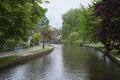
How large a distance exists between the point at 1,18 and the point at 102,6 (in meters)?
13.3

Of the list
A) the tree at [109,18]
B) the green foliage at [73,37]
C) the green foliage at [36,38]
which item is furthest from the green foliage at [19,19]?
the green foliage at [73,37]

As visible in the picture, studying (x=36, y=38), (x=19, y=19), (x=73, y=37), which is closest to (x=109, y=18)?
(x=19, y=19)

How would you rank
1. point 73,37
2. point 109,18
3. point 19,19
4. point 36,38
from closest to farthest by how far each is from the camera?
point 19,19
point 109,18
point 36,38
point 73,37

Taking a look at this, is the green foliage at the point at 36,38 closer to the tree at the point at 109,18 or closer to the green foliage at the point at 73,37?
the green foliage at the point at 73,37

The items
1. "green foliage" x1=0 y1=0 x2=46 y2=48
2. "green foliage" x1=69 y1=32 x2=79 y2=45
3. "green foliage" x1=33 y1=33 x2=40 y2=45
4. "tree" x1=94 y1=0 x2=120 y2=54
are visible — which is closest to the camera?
"green foliage" x1=0 y1=0 x2=46 y2=48

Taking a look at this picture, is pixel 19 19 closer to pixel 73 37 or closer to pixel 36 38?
pixel 36 38

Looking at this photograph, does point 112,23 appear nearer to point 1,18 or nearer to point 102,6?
point 102,6

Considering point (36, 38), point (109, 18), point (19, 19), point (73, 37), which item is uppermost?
point (109, 18)

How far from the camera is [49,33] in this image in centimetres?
6731

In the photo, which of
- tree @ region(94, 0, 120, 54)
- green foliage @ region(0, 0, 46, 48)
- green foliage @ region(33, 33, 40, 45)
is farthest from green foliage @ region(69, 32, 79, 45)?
green foliage @ region(0, 0, 46, 48)

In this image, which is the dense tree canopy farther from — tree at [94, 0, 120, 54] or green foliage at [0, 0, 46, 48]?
tree at [94, 0, 120, 54]

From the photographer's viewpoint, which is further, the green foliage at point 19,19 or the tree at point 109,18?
the tree at point 109,18

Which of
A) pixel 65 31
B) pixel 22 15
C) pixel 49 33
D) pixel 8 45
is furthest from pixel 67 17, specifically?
pixel 22 15

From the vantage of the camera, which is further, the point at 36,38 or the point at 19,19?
the point at 36,38
